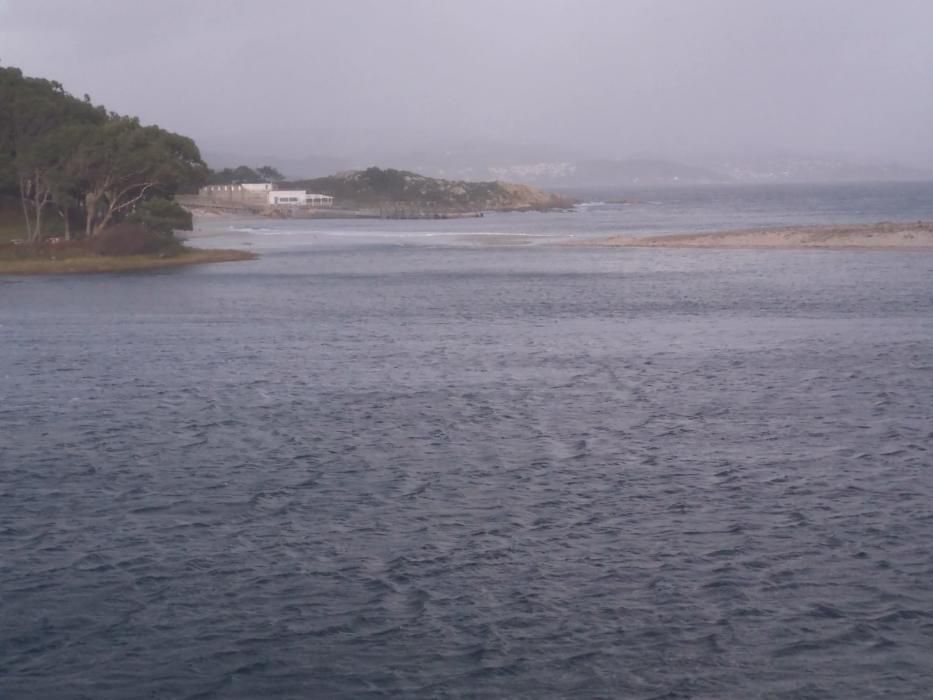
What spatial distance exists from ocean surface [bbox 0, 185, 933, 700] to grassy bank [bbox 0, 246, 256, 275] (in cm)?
2611

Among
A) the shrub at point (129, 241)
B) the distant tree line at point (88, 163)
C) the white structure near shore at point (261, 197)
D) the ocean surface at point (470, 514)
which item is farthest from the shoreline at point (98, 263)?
the white structure near shore at point (261, 197)

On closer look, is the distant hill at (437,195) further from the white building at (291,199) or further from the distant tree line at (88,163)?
the distant tree line at (88,163)

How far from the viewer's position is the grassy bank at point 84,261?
5731 centimetres

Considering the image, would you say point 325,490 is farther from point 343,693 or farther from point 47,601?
point 343,693

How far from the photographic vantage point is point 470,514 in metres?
14.8

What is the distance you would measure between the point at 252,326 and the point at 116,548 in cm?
2193

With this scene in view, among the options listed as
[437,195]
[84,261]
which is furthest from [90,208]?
[437,195]

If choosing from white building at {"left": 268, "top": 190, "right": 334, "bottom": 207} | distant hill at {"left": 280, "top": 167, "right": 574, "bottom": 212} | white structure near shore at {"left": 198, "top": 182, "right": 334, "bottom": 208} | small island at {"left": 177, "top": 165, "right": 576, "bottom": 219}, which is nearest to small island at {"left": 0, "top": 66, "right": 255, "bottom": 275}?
small island at {"left": 177, "top": 165, "right": 576, "bottom": 219}

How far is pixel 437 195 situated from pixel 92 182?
124 meters

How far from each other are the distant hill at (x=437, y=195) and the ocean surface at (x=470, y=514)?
13923cm

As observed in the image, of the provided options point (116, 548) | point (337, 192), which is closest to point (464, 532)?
point (116, 548)

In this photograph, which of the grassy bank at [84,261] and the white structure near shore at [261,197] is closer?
the grassy bank at [84,261]

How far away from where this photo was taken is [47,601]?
12.0 meters

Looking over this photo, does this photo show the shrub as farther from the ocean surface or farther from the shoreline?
the ocean surface
